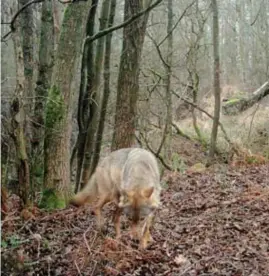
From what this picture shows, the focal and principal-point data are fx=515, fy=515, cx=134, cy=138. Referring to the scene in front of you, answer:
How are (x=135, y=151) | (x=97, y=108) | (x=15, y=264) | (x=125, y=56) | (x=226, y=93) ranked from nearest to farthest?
(x=15, y=264) → (x=135, y=151) → (x=125, y=56) → (x=97, y=108) → (x=226, y=93)

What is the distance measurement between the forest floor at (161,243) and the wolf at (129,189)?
304 millimetres

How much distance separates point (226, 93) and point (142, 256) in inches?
949

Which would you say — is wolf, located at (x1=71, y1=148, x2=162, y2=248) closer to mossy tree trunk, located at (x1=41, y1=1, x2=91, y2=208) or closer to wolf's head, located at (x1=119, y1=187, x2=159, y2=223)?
wolf's head, located at (x1=119, y1=187, x2=159, y2=223)

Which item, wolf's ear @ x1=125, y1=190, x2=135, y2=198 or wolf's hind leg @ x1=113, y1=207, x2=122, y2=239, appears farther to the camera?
wolf's hind leg @ x1=113, y1=207, x2=122, y2=239

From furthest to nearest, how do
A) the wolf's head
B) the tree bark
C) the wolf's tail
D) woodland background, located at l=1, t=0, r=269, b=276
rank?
the tree bark → the wolf's tail → the wolf's head → woodland background, located at l=1, t=0, r=269, b=276

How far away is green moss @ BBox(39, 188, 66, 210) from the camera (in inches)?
352

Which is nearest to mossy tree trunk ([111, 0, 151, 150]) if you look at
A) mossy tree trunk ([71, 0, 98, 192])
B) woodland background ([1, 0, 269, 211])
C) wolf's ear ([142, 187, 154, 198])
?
woodland background ([1, 0, 269, 211])

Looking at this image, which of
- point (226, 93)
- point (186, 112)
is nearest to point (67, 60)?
point (186, 112)

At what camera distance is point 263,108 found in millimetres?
22594

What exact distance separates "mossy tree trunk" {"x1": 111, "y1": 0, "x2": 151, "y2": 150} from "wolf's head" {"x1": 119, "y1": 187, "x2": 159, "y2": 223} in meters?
4.60

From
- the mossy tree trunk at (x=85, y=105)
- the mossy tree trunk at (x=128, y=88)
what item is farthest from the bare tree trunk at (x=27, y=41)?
the mossy tree trunk at (x=128, y=88)

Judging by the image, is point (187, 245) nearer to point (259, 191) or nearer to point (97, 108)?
point (259, 191)

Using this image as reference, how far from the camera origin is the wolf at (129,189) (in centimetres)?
627

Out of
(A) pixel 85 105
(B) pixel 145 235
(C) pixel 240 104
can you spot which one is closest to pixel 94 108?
(A) pixel 85 105
